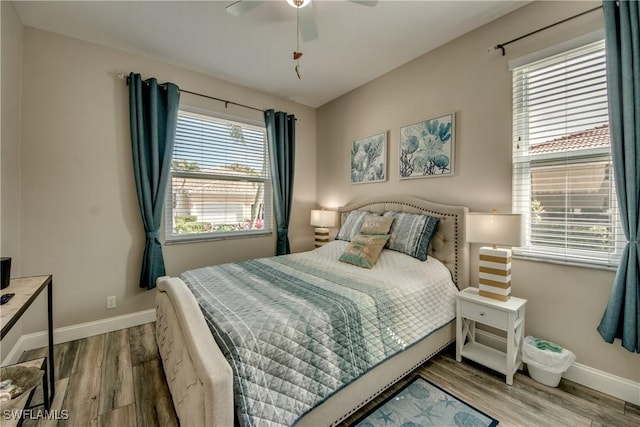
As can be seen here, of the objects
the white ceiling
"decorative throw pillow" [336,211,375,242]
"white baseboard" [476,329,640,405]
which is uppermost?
the white ceiling

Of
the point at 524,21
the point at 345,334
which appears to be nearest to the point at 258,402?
the point at 345,334

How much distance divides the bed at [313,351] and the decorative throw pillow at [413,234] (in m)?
0.09

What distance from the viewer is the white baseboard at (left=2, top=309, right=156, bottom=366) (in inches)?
89.3

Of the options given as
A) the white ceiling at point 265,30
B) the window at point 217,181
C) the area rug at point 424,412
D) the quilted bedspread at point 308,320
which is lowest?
the area rug at point 424,412

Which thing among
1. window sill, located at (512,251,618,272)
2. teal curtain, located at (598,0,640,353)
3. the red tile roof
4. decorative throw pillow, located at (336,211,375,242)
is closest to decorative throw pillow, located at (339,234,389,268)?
decorative throw pillow, located at (336,211,375,242)

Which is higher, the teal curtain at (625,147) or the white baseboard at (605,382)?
the teal curtain at (625,147)

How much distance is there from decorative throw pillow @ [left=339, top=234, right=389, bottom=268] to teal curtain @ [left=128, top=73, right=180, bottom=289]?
199 centimetres

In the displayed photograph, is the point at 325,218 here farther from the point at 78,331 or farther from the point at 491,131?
the point at 78,331

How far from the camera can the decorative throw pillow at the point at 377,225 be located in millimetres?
2672

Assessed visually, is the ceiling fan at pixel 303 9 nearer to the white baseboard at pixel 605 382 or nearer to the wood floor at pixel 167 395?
the wood floor at pixel 167 395

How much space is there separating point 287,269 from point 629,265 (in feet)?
7.45

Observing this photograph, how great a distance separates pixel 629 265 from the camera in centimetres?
160


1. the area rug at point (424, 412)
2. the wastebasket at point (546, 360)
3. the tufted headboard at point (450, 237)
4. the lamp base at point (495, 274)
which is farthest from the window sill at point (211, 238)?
the wastebasket at point (546, 360)

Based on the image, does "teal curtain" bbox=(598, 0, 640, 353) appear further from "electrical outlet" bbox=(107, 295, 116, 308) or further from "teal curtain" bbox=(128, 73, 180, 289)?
"electrical outlet" bbox=(107, 295, 116, 308)
